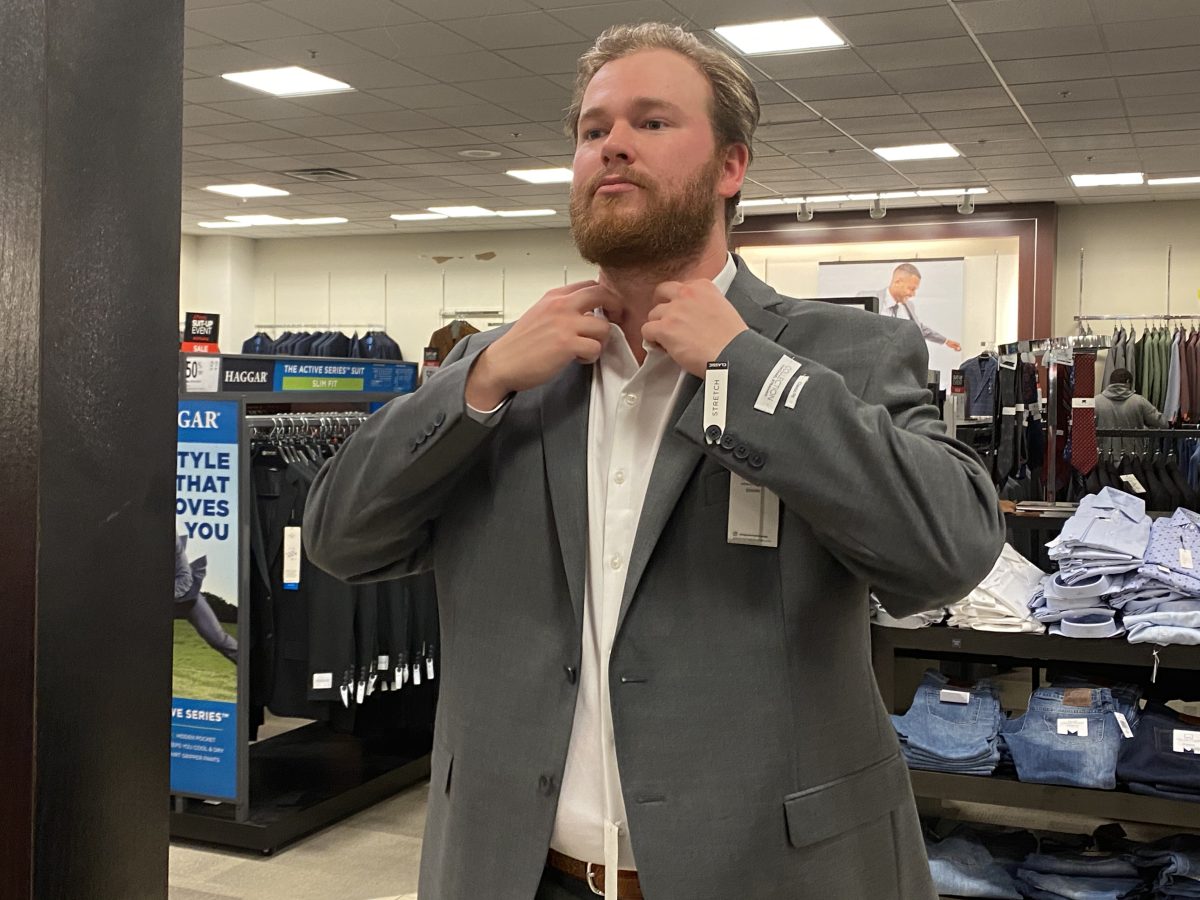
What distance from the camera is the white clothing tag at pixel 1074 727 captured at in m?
3.25

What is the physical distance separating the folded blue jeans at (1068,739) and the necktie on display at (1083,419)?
1489mm

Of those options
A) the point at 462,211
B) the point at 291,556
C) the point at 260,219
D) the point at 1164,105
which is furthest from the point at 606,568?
the point at 260,219

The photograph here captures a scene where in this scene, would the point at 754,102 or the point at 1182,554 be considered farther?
the point at 1182,554

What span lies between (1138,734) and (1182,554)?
0.50 m

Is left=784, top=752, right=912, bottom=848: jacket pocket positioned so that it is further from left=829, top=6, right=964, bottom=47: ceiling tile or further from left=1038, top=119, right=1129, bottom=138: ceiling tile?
left=1038, top=119, right=1129, bottom=138: ceiling tile

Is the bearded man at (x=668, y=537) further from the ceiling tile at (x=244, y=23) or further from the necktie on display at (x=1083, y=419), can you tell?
the ceiling tile at (x=244, y=23)

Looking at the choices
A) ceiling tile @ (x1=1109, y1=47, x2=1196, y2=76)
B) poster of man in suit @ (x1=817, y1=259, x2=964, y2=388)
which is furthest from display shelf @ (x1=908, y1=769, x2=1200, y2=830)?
poster of man in suit @ (x1=817, y1=259, x2=964, y2=388)

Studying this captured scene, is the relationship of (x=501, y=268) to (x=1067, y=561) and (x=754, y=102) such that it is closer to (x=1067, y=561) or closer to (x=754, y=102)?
(x=1067, y=561)

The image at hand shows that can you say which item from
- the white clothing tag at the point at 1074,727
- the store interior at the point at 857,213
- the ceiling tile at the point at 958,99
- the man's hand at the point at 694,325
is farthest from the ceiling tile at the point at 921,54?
the man's hand at the point at 694,325

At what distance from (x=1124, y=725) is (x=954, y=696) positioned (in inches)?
17.7

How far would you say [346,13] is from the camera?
7.07 meters

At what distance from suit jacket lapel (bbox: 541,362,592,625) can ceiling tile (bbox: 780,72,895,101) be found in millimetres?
7464

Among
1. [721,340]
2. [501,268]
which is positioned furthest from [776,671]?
[501,268]

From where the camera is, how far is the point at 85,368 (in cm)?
92
